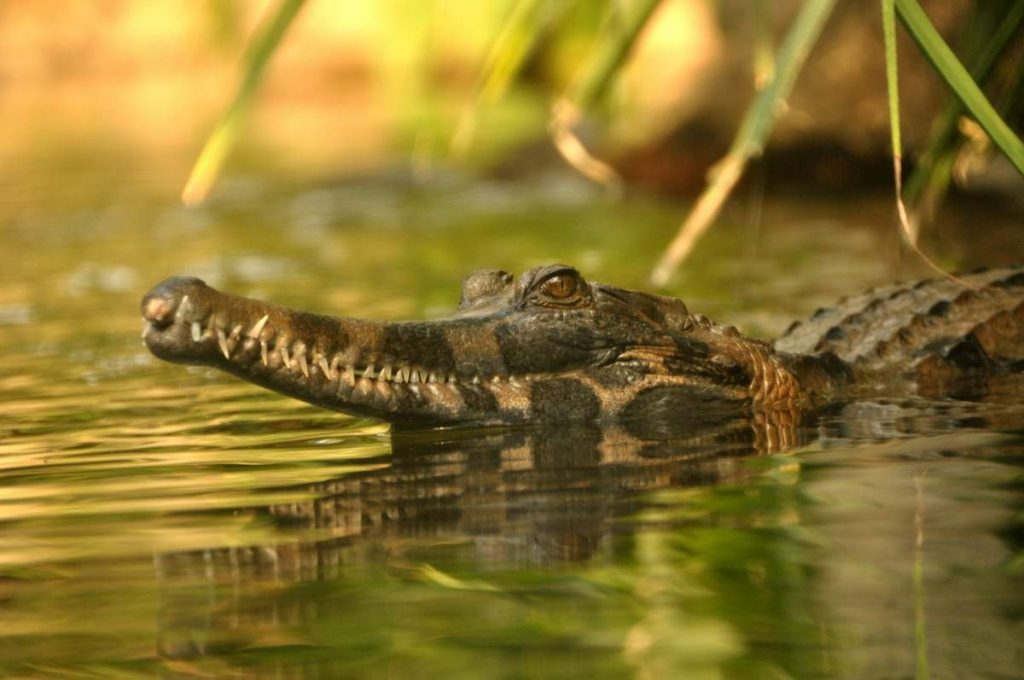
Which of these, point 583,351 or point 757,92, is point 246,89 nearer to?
point 757,92

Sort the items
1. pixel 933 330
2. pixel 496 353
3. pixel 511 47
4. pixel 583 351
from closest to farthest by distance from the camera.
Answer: pixel 511 47, pixel 496 353, pixel 583 351, pixel 933 330

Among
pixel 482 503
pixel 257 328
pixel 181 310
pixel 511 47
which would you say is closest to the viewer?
pixel 511 47

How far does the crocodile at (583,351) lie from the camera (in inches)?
147

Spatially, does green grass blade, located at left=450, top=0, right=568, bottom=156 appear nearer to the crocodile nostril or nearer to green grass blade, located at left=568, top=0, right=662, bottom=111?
green grass blade, located at left=568, top=0, right=662, bottom=111

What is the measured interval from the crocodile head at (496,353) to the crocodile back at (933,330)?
44cm

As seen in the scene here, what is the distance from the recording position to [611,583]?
2756 millimetres

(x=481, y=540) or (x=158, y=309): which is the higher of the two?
(x=158, y=309)

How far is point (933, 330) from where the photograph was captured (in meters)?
5.02

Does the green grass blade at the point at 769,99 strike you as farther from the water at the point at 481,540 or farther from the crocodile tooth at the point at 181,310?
the crocodile tooth at the point at 181,310

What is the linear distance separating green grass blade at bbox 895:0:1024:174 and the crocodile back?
215 cm

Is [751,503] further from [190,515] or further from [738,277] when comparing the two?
[738,277]

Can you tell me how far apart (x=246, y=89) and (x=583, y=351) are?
1.63 metres

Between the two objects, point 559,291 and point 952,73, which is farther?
point 559,291

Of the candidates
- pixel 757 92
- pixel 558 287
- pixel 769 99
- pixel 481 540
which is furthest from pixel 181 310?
pixel 769 99
